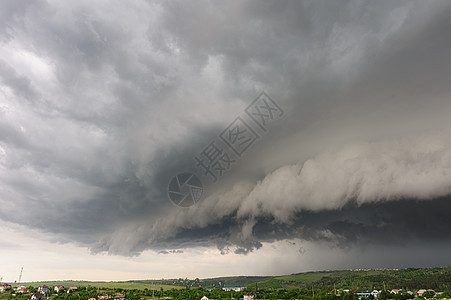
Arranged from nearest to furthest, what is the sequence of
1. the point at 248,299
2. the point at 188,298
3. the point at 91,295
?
the point at 248,299
the point at 188,298
the point at 91,295

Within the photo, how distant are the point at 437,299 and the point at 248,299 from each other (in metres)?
84.3

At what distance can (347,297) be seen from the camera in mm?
121875

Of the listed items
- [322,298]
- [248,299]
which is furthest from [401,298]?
[248,299]

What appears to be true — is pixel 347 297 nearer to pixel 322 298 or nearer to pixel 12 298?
pixel 322 298

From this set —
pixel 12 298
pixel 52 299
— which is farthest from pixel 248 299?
pixel 12 298

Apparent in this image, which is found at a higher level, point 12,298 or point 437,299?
point 12,298

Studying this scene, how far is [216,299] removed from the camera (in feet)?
438

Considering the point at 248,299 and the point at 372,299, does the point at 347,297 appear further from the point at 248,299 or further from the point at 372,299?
the point at 248,299

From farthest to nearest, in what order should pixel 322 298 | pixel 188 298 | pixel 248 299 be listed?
pixel 188 298
pixel 248 299
pixel 322 298

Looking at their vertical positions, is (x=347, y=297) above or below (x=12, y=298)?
below

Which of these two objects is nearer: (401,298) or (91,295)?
(401,298)

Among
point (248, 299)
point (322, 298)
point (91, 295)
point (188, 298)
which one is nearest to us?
point (322, 298)

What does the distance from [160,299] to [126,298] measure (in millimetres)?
20385

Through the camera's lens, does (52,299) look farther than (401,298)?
Yes
